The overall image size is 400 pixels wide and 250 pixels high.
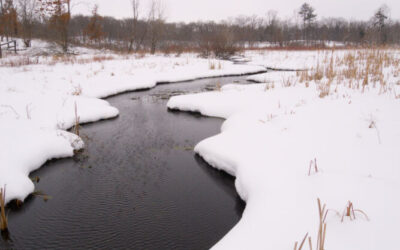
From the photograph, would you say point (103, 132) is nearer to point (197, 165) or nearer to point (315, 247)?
point (197, 165)

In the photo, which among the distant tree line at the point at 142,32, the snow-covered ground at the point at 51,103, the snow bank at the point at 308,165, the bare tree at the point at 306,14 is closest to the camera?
the snow bank at the point at 308,165

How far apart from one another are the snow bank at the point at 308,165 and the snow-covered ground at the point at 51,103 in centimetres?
273

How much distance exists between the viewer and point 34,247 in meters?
2.58

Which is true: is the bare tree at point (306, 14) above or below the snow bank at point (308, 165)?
above

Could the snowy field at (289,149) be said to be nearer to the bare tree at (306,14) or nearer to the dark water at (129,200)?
the dark water at (129,200)

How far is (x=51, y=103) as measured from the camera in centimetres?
689

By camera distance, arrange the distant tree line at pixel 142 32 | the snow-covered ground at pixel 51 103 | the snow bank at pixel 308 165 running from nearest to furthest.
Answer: the snow bank at pixel 308 165 → the snow-covered ground at pixel 51 103 → the distant tree line at pixel 142 32

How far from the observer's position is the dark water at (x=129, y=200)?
269 centimetres

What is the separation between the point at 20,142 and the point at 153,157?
2.24m

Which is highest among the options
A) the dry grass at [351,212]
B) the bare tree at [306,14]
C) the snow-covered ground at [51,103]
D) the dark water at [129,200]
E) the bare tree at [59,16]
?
the bare tree at [306,14]

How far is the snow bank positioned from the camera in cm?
219

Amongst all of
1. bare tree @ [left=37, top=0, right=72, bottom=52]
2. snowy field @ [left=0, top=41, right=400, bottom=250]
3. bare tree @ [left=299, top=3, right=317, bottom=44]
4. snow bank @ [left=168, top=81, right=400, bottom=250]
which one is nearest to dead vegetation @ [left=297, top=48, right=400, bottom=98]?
snowy field @ [left=0, top=41, right=400, bottom=250]

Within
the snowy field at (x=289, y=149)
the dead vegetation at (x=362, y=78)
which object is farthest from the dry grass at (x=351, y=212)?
the dead vegetation at (x=362, y=78)

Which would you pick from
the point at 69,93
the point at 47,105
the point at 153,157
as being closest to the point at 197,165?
the point at 153,157
